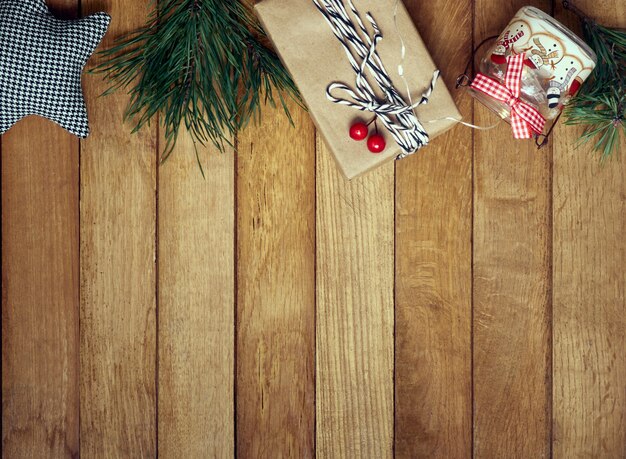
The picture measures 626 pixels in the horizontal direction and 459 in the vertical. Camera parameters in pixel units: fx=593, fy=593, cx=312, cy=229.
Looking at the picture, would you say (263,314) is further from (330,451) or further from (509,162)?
(509,162)

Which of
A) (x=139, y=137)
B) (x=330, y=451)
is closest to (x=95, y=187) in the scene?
(x=139, y=137)

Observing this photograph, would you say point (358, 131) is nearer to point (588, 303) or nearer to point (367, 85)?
point (367, 85)

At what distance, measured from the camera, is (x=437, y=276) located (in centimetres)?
83

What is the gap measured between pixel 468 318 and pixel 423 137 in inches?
10.8

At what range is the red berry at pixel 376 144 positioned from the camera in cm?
70

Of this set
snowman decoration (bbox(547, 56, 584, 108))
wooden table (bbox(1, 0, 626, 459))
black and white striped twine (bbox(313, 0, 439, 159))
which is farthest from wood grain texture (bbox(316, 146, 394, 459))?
snowman decoration (bbox(547, 56, 584, 108))

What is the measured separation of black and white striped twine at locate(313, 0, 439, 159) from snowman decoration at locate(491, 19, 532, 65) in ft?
0.28

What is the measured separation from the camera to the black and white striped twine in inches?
28.1

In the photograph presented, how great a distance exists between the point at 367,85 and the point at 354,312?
0.31 meters

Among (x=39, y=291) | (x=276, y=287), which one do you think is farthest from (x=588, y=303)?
(x=39, y=291)

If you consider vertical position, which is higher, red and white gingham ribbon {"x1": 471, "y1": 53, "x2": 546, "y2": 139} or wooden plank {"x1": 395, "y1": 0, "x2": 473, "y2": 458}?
red and white gingham ribbon {"x1": 471, "y1": 53, "x2": 546, "y2": 139}

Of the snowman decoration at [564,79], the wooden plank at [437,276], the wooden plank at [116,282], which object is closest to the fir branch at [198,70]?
the wooden plank at [116,282]

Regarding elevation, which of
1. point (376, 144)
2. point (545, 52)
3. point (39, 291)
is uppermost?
point (545, 52)

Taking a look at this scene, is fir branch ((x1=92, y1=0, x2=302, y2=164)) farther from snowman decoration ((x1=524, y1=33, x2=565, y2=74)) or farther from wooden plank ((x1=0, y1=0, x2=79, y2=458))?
snowman decoration ((x1=524, y1=33, x2=565, y2=74))
